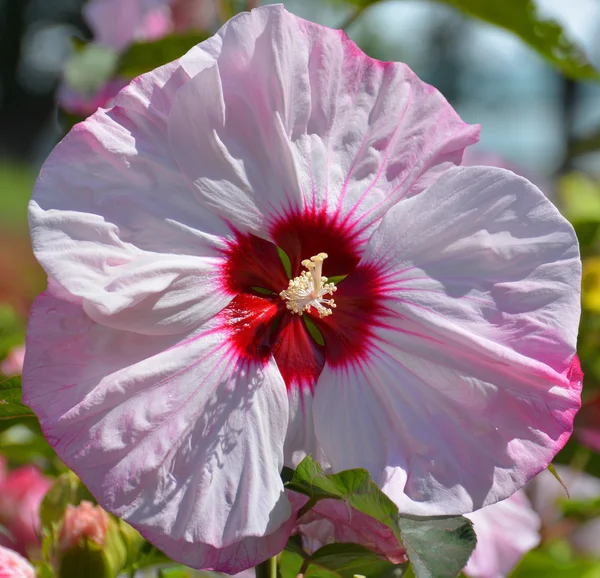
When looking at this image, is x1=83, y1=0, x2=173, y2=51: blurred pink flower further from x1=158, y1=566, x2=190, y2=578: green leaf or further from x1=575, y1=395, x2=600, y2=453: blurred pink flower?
x1=575, y1=395, x2=600, y2=453: blurred pink flower

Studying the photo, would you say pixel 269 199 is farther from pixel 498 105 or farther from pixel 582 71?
pixel 498 105

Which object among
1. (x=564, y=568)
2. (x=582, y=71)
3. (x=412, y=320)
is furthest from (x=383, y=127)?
(x=564, y=568)

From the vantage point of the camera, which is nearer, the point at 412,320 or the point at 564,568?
the point at 412,320

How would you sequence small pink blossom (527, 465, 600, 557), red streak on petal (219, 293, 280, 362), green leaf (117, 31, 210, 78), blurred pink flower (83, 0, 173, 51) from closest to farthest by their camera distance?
red streak on petal (219, 293, 280, 362), green leaf (117, 31, 210, 78), blurred pink flower (83, 0, 173, 51), small pink blossom (527, 465, 600, 557)

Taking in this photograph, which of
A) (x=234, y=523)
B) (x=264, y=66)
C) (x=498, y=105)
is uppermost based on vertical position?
(x=264, y=66)

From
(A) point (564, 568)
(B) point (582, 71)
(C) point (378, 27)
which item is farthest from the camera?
(C) point (378, 27)

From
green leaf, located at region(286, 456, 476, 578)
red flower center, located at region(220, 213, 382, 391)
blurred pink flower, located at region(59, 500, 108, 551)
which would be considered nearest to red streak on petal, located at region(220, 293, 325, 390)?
red flower center, located at region(220, 213, 382, 391)

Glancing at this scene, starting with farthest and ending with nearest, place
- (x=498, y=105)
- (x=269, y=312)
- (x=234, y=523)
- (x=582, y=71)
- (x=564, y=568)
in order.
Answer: (x=498, y=105), (x=564, y=568), (x=582, y=71), (x=269, y=312), (x=234, y=523)
